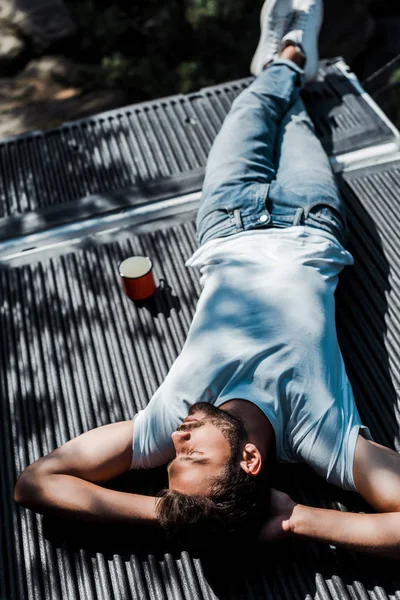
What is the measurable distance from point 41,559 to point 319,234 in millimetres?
→ 1417

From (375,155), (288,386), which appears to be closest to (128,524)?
(288,386)

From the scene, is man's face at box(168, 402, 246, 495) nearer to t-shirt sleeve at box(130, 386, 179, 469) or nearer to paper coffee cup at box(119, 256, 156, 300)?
t-shirt sleeve at box(130, 386, 179, 469)

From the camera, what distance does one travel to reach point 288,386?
1790 mm

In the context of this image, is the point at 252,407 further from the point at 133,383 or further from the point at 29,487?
the point at 29,487

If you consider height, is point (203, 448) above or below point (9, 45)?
below

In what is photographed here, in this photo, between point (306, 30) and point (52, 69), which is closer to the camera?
point (306, 30)

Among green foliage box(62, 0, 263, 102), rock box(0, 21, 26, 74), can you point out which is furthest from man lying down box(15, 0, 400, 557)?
rock box(0, 21, 26, 74)

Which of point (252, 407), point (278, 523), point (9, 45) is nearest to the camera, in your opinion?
point (278, 523)

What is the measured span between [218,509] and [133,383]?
0.66 m

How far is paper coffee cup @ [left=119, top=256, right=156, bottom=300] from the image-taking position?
2186 mm

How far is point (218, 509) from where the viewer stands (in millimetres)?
1515

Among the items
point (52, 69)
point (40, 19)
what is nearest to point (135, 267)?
point (52, 69)

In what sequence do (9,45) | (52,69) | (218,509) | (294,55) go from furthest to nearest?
(9,45) < (52,69) < (294,55) < (218,509)

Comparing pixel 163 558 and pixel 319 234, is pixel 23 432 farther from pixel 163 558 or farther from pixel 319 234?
pixel 319 234
